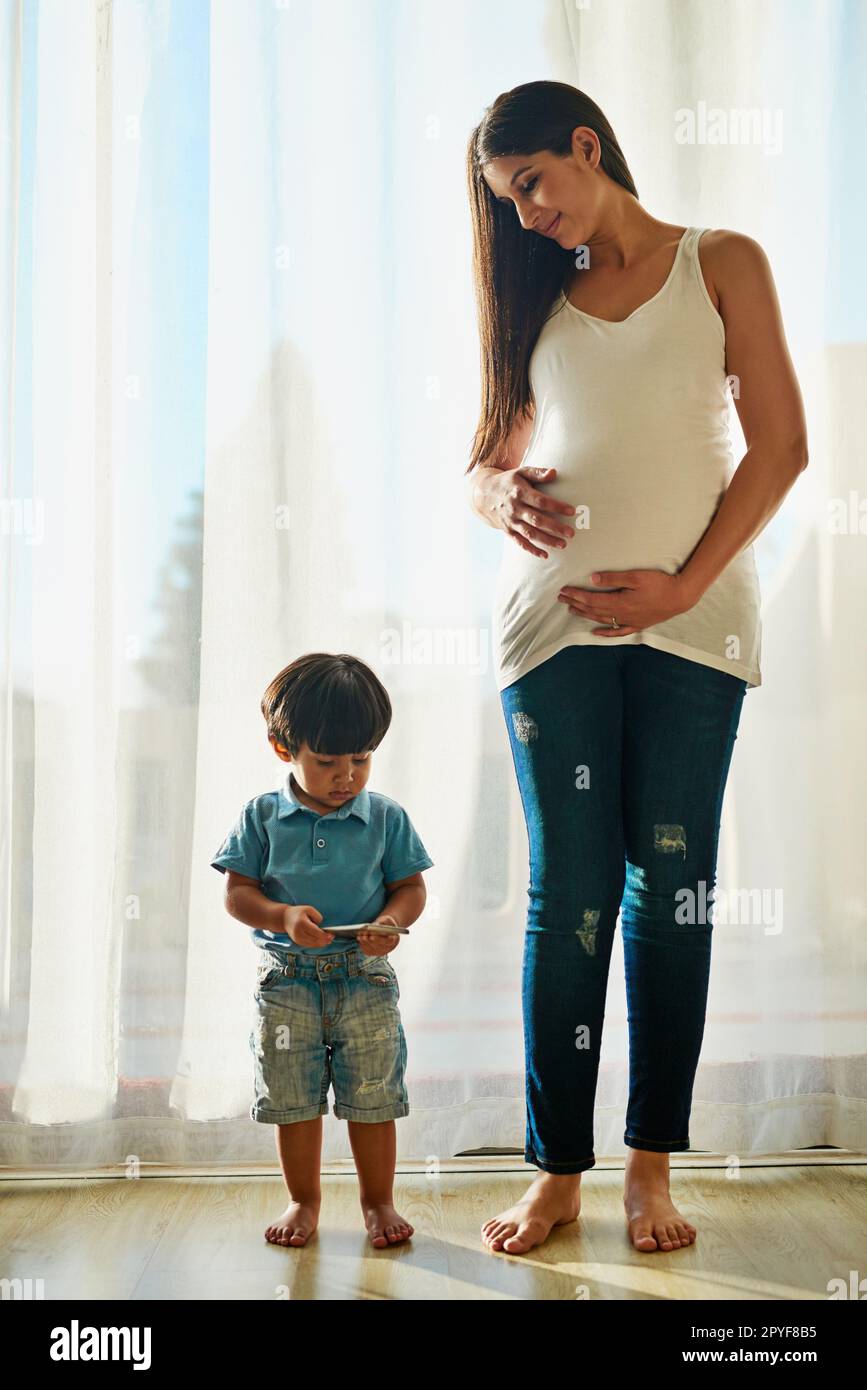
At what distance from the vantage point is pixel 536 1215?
1.44 metres

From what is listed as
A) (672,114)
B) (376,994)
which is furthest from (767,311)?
(376,994)

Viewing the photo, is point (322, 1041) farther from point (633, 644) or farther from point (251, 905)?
point (633, 644)

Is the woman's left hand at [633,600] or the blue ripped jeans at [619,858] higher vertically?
the woman's left hand at [633,600]

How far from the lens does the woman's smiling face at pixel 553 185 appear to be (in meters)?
1.43

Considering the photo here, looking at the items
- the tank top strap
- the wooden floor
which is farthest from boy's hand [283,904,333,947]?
the tank top strap

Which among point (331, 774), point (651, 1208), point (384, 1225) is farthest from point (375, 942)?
point (651, 1208)

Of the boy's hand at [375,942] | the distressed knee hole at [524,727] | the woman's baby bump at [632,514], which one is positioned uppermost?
the woman's baby bump at [632,514]

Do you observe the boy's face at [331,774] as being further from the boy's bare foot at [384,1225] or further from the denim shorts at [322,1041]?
the boy's bare foot at [384,1225]

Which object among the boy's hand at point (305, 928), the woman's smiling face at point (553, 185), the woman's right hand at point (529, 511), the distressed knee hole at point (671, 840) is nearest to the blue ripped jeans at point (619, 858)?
the distressed knee hole at point (671, 840)

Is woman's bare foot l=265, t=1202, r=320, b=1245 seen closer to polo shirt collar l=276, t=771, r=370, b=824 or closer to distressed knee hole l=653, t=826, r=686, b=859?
polo shirt collar l=276, t=771, r=370, b=824

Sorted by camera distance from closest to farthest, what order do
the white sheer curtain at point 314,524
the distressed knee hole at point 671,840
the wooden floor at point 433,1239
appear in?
the wooden floor at point 433,1239
the distressed knee hole at point 671,840
the white sheer curtain at point 314,524

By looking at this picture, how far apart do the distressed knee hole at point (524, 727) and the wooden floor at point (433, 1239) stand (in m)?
0.56

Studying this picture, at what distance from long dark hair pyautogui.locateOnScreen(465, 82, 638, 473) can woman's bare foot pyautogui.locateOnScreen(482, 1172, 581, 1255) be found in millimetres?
850
